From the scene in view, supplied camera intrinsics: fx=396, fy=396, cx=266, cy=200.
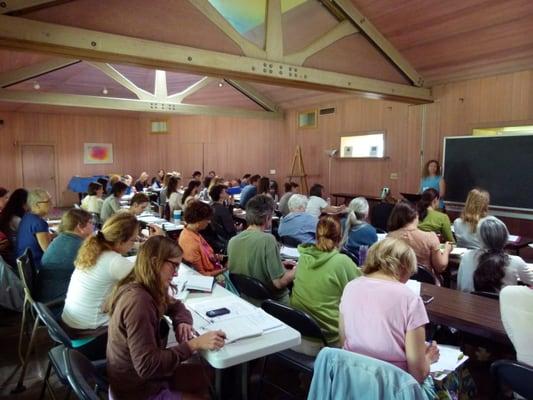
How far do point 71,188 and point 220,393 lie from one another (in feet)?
38.7

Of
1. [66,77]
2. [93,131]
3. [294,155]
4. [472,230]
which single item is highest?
[66,77]

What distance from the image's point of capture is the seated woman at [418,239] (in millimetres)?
3195

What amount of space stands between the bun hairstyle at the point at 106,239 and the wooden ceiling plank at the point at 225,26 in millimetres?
3115

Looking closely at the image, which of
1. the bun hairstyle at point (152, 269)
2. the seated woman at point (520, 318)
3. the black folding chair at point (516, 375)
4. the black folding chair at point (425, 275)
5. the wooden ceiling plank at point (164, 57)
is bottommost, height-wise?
the black folding chair at point (516, 375)

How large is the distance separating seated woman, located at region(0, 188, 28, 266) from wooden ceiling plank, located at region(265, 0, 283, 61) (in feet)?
10.8

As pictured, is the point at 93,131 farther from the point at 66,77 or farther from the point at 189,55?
the point at 189,55

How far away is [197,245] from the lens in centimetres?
323

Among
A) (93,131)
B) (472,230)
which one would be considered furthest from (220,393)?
(93,131)

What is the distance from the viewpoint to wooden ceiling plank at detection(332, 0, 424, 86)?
5727 mm

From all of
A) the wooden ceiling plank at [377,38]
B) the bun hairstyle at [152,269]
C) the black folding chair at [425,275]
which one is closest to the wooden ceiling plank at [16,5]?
the bun hairstyle at [152,269]

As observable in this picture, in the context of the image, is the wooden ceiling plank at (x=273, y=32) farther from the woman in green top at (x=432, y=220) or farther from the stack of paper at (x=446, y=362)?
the stack of paper at (x=446, y=362)

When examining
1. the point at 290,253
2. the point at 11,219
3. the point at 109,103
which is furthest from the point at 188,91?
the point at 290,253

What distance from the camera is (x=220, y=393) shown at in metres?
2.24

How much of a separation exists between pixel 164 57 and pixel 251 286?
113 inches
